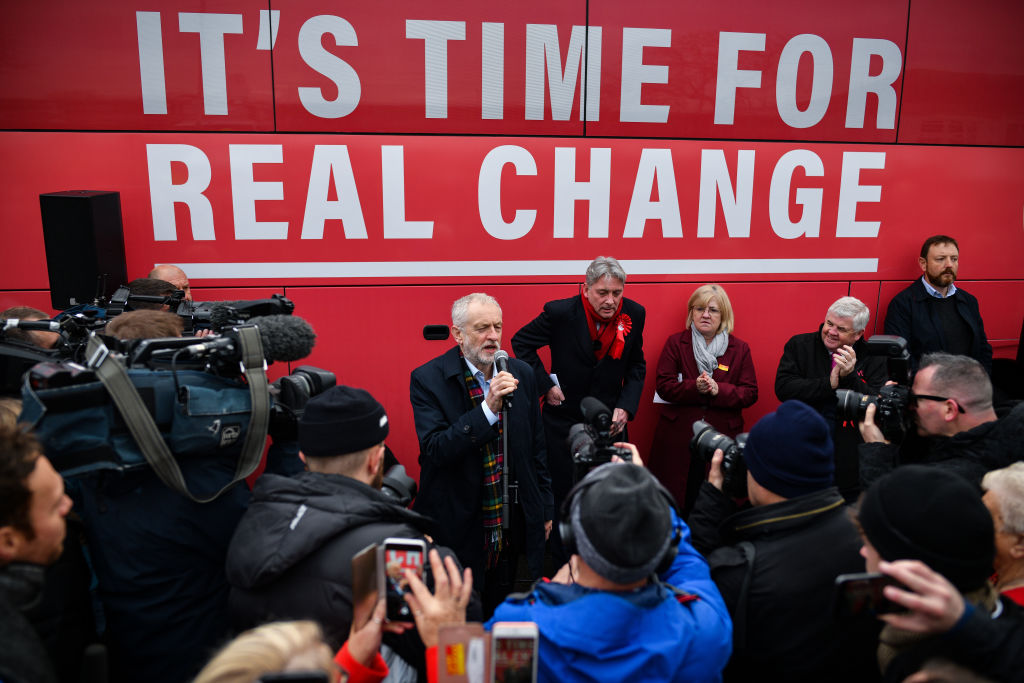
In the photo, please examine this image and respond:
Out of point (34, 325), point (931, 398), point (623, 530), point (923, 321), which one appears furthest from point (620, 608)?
point (923, 321)

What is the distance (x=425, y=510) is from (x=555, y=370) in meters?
1.49

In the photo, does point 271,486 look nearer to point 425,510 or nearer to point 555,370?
point 425,510

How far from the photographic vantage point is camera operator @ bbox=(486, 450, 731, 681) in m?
1.49

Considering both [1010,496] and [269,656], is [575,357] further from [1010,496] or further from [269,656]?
[269,656]

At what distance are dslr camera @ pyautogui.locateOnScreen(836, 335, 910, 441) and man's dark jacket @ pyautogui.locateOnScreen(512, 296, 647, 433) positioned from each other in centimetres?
146

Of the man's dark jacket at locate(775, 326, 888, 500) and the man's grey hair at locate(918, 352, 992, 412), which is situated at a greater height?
the man's grey hair at locate(918, 352, 992, 412)

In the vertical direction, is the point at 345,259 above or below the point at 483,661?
above

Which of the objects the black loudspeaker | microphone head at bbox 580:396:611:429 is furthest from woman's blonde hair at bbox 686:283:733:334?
the black loudspeaker

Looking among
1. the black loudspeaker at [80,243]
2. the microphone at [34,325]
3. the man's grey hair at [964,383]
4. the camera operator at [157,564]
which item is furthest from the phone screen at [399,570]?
the black loudspeaker at [80,243]

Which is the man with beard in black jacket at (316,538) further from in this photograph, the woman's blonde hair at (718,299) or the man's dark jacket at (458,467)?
the woman's blonde hair at (718,299)

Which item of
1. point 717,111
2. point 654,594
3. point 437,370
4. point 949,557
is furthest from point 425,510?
point 717,111

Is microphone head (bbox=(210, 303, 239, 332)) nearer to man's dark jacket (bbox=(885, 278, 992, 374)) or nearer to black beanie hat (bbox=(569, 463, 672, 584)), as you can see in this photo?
black beanie hat (bbox=(569, 463, 672, 584))

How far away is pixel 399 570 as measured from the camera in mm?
1549

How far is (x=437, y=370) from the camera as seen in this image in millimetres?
3133
